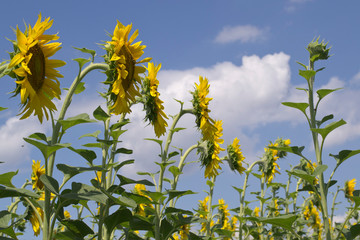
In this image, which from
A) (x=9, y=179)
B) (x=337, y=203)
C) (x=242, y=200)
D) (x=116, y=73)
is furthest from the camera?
(x=337, y=203)

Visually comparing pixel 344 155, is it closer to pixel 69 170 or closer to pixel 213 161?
pixel 69 170

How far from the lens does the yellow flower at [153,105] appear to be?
2.90m

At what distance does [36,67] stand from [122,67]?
17.4 inches

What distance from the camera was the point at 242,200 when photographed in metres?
4.54

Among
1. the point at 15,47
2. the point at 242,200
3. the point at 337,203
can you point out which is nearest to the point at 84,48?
the point at 15,47

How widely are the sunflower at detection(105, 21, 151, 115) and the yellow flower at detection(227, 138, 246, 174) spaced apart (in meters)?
2.38

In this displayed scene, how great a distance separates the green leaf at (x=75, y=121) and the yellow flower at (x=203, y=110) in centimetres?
167

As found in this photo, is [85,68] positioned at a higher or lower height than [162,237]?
higher

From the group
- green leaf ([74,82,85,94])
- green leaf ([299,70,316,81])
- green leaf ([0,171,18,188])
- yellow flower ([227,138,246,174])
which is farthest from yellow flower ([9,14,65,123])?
yellow flower ([227,138,246,174])


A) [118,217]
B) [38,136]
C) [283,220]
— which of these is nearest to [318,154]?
[283,220]

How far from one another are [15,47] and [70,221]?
35.0 inches

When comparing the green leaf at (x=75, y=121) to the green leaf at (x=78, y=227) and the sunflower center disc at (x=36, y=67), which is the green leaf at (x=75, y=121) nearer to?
the sunflower center disc at (x=36, y=67)

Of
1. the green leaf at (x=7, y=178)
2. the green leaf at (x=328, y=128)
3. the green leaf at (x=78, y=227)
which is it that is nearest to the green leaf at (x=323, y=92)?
the green leaf at (x=328, y=128)

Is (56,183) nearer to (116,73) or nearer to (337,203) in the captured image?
(116,73)
